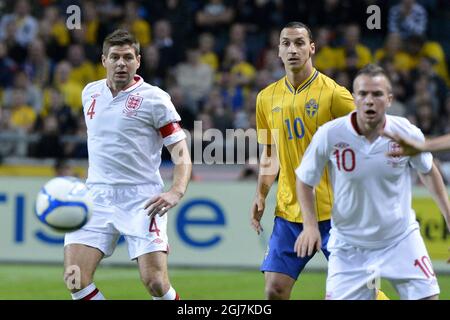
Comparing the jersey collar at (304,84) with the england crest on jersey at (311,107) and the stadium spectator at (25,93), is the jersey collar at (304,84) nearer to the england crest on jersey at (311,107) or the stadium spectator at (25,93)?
the england crest on jersey at (311,107)

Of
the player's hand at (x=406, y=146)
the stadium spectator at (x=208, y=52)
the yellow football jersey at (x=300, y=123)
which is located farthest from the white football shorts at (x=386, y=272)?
the stadium spectator at (x=208, y=52)

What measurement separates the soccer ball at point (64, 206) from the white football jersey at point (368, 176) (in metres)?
1.71

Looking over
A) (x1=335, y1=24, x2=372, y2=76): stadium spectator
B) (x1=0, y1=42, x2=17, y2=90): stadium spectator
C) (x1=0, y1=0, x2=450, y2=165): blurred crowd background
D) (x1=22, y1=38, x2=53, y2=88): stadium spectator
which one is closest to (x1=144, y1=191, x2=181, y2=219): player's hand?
(x1=0, y1=0, x2=450, y2=165): blurred crowd background

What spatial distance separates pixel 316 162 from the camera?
6648mm

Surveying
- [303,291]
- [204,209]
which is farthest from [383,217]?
[204,209]

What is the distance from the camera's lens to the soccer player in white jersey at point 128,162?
7.79m

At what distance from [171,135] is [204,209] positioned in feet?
17.2

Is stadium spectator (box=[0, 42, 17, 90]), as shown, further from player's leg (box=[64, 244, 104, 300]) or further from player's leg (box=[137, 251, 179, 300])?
player's leg (box=[137, 251, 179, 300])

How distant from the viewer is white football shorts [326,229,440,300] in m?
6.52

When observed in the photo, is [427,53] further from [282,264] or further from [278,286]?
[278,286]

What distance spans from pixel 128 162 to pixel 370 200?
214 cm
